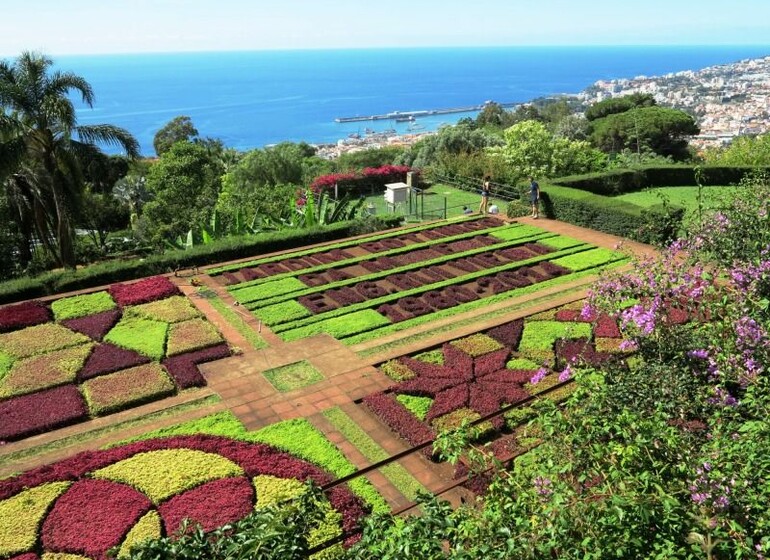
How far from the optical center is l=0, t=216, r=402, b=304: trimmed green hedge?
17031 millimetres

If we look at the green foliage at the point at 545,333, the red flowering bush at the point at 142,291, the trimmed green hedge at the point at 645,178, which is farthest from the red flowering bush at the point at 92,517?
the trimmed green hedge at the point at 645,178

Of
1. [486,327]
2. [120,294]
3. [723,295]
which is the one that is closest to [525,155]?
[486,327]

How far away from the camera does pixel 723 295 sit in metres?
7.69

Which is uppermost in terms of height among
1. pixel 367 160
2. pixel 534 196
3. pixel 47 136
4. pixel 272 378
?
pixel 47 136

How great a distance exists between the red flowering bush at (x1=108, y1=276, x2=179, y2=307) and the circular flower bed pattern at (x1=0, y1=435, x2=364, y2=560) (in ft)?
22.2

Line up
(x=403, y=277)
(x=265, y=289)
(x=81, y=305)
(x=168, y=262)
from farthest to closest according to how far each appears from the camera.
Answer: (x=168, y=262) < (x=403, y=277) < (x=265, y=289) < (x=81, y=305)

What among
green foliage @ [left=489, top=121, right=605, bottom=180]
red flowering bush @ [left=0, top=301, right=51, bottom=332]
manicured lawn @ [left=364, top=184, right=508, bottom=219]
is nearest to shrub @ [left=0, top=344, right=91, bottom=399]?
red flowering bush @ [left=0, top=301, right=51, bottom=332]

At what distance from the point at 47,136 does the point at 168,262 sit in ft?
18.0

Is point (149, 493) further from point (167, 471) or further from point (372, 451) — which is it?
point (372, 451)

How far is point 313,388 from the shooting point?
40.3 ft

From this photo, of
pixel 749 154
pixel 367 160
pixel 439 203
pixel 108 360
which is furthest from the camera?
pixel 367 160

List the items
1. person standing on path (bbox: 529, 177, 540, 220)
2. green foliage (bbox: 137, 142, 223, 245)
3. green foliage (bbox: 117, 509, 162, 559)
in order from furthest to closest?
green foliage (bbox: 137, 142, 223, 245)
person standing on path (bbox: 529, 177, 540, 220)
green foliage (bbox: 117, 509, 162, 559)

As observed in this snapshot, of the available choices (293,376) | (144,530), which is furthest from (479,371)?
(144,530)

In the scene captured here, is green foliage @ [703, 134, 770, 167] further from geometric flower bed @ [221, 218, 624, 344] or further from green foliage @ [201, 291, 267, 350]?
green foliage @ [201, 291, 267, 350]
